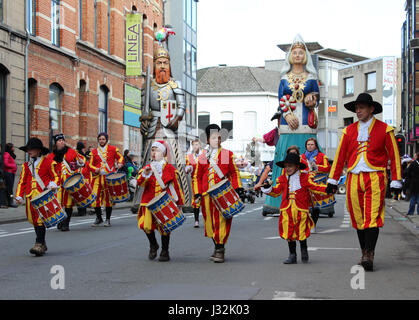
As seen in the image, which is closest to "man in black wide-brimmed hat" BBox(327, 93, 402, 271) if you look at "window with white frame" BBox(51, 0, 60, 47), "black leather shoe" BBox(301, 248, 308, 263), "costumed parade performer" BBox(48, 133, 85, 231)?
"black leather shoe" BBox(301, 248, 308, 263)

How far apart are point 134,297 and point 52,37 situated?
21.6 m

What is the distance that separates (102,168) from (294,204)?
679 cm

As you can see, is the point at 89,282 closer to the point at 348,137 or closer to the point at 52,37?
the point at 348,137

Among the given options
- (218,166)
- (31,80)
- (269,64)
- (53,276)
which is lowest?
(53,276)

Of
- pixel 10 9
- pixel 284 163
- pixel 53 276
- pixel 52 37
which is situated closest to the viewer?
pixel 53 276

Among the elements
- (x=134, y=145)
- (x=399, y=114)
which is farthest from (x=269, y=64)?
(x=134, y=145)

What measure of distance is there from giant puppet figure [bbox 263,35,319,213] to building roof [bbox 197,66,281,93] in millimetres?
48649

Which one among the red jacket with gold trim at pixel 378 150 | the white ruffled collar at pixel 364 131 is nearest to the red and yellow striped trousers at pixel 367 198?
the red jacket with gold trim at pixel 378 150

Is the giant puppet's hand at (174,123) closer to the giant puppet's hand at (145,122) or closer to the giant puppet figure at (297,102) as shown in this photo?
the giant puppet's hand at (145,122)

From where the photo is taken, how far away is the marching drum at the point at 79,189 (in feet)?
41.7

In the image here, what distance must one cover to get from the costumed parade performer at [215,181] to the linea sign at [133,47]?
78.7 ft

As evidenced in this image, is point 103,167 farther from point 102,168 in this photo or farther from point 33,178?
point 33,178

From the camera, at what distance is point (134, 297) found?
6.20m

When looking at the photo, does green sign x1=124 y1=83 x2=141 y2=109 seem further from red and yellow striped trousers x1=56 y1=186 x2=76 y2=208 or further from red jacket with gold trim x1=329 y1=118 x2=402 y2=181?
red jacket with gold trim x1=329 y1=118 x2=402 y2=181
